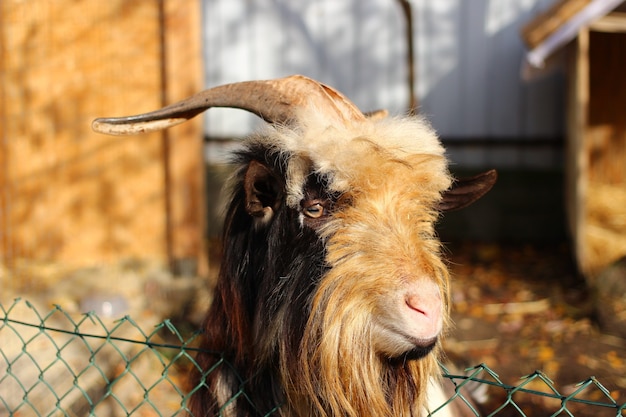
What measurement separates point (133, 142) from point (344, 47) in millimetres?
3568

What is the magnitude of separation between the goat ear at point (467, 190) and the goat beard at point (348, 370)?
0.64 m

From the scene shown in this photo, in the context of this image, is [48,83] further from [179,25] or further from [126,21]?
[179,25]

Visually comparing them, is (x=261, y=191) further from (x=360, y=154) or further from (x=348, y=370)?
(x=348, y=370)

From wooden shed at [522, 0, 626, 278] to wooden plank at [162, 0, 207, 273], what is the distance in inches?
130

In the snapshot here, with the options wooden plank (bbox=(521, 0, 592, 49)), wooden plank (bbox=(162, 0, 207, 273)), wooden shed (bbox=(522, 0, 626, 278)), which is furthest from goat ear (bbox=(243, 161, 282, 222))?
wooden plank (bbox=(521, 0, 592, 49))

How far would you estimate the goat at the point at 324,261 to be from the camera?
2.02 metres

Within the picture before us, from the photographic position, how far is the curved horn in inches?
95.6

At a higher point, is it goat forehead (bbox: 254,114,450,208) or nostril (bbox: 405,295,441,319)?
goat forehead (bbox: 254,114,450,208)

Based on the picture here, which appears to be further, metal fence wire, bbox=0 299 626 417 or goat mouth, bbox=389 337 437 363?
metal fence wire, bbox=0 299 626 417

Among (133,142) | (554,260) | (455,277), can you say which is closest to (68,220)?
(133,142)

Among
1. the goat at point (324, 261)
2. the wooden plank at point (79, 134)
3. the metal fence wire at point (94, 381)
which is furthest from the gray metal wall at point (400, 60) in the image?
the goat at point (324, 261)

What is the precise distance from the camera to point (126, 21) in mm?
6488

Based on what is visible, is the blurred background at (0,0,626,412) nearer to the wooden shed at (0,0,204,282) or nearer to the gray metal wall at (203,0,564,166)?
the wooden shed at (0,0,204,282)

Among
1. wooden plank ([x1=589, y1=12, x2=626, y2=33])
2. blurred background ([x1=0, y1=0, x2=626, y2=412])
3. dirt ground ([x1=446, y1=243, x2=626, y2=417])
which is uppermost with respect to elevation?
wooden plank ([x1=589, y1=12, x2=626, y2=33])
